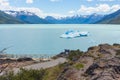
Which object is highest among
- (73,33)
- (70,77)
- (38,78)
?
(70,77)

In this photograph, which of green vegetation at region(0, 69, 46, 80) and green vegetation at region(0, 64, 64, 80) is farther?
green vegetation at region(0, 64, 64, 80)

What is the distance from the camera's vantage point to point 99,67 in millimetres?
24406

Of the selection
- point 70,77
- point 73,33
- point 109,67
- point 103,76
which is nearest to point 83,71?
point 70,77

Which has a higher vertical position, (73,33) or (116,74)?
(116,74)

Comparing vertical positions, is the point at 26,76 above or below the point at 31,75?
above

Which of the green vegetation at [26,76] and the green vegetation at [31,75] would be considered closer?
the green vegetation at [26,76]

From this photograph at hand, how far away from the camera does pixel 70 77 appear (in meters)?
25.3

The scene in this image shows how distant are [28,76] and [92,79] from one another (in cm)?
968

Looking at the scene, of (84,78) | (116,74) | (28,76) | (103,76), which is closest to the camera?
(103,76)

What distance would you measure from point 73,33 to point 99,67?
17217cm

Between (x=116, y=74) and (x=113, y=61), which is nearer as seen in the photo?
(x=116, y=74)

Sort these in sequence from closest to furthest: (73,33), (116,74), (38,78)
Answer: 1. (116,74)
2. (38,78)
3. (73,33)

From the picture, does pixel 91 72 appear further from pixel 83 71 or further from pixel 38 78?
pixel 38 78

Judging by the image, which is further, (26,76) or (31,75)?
(31,75)
